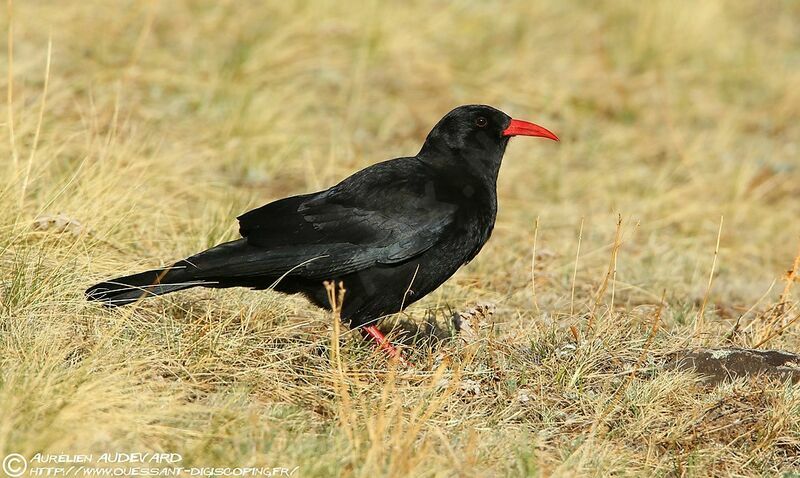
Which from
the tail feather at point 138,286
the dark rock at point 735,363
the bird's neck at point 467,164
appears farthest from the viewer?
the bird's neck at point 467,164

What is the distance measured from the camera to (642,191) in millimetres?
7652

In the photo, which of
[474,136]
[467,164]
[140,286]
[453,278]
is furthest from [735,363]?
[140,286]

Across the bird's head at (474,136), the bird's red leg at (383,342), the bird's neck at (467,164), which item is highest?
the bird's head at (474,136)

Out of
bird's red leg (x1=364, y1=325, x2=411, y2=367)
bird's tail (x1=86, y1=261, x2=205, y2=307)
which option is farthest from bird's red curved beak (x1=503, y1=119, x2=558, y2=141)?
bird's tail (x1=86, y1=261, x2=205, y2=307)

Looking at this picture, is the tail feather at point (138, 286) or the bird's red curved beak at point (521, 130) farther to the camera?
the bird's red curved beak at point (521, 130)

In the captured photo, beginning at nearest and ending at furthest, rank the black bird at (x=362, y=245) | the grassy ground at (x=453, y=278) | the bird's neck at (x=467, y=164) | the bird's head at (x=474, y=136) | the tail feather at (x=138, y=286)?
the grassy ground at (x=453, y=278) → the tail feather at (x=138, y=286) → the black bird at (x=362, y=245) → the bird's neck at (x=467, y=164) → the bird's head at (x=474, y=136)

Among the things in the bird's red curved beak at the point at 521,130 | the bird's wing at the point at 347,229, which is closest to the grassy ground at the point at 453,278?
the bird's wing at the point at 347,229

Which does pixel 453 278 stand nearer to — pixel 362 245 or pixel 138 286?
pixel 362 245

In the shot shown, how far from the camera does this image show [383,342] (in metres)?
4.28

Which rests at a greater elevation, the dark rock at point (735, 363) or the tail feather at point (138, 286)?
the tail feather at point (138, 286)

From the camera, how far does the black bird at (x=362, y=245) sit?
13.9 feet

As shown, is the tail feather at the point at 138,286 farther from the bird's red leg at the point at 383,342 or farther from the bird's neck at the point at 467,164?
the bird's neck at the point at 467,164

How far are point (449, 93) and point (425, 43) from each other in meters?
0.70

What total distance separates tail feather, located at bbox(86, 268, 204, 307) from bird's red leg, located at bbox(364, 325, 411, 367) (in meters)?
0.76
